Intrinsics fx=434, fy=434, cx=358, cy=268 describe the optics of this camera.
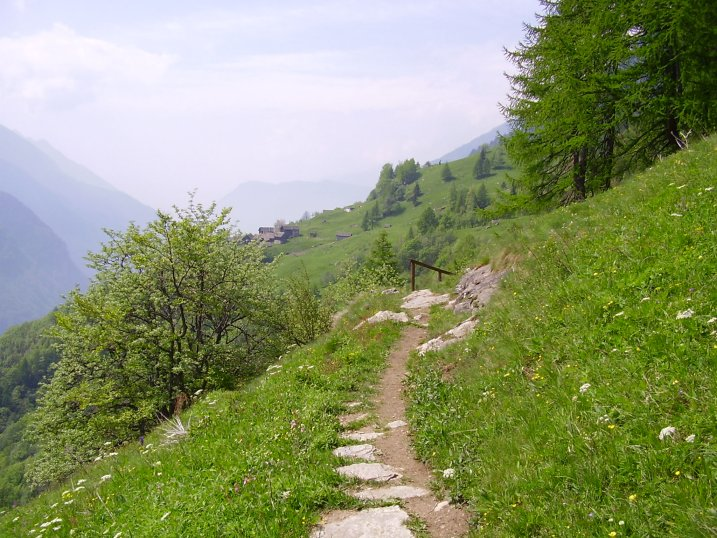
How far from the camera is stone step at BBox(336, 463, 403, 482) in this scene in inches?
262

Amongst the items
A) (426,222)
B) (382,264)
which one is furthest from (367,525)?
(426,222)

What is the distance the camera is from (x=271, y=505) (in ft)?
19.6

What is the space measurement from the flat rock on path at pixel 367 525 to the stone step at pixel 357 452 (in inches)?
61.0

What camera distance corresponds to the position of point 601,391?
5.27m

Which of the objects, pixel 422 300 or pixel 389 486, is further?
pixel 422 300

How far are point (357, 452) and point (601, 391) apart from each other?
4.12 metres

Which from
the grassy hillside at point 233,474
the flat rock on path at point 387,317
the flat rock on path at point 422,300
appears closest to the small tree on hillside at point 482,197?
the flat rock on path at point 422,300

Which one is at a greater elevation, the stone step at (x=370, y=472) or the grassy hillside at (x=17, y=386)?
the stone step at (x=370, y=472)

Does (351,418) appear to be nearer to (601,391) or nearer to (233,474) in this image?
(233,474)

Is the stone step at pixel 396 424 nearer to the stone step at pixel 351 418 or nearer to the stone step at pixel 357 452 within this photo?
the stone step at pixel 351 418

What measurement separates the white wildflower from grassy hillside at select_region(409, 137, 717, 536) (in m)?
0.01

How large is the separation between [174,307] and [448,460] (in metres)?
A: 22.2

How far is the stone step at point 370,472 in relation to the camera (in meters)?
6.64

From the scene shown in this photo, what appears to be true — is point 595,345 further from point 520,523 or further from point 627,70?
point 627,70
